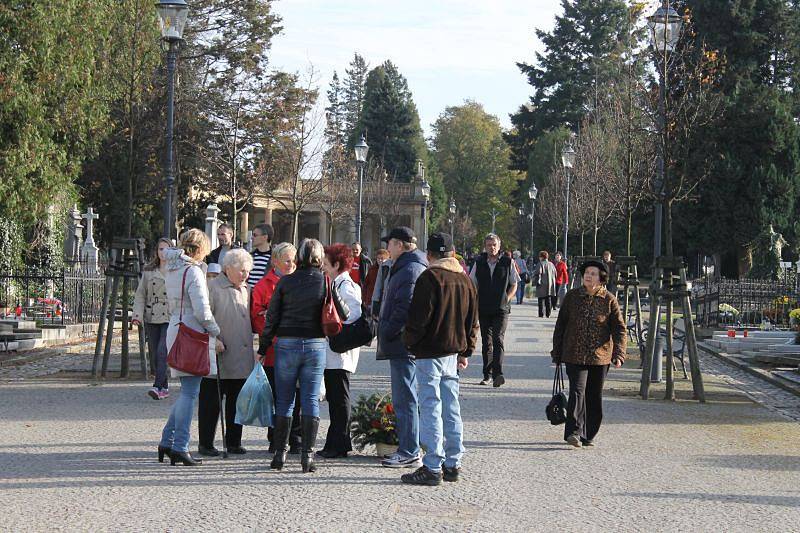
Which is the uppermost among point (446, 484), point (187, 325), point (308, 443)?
point (187, 325)

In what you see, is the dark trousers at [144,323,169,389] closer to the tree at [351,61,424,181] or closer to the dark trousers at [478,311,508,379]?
the dark trousers at [478,311,508,379]

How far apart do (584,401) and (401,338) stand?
91.0 inches

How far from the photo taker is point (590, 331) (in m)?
9.85

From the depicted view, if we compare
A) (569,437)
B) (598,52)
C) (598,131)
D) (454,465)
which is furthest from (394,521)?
(598,52)

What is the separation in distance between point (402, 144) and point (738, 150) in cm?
4440

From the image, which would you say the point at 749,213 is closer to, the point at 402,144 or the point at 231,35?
the point at 231,35

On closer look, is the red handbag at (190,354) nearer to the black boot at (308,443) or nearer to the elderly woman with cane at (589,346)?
the black boot at (308,443)

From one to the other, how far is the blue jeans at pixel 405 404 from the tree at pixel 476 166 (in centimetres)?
9486

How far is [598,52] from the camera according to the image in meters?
82.1

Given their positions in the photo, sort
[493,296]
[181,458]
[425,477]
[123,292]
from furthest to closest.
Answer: [123,292] → [493,296] → [181,458] → [425,477]

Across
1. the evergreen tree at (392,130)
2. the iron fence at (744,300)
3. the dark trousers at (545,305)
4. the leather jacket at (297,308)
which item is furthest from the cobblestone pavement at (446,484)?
the evergreen tree at (392,130)

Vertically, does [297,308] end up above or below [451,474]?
above

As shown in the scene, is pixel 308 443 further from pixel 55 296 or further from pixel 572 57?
pixel 572 57

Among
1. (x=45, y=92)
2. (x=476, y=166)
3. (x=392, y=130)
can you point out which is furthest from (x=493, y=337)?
(x=476, y=166)
